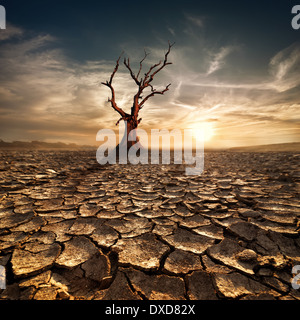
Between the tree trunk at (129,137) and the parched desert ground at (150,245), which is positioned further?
the tree trunk at (129,137)

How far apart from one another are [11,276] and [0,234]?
605 millimetres

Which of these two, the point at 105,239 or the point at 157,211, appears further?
the point at 157,211

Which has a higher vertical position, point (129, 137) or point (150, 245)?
point (129, 137)

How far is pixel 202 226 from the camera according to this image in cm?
149

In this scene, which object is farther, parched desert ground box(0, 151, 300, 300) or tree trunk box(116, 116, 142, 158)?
tree trunk box(116, 116, 142, 158)

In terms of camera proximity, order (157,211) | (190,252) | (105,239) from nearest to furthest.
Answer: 1. (190,252)
2. (105,239)
3. (157,211)

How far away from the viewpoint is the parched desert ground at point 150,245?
0.86 m

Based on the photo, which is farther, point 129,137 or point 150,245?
point 129,137

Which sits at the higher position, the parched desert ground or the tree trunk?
the tree trunk

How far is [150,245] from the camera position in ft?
4.03

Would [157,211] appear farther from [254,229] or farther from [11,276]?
[11,276]

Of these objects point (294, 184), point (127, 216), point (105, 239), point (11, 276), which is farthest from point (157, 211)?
point (294, 184)

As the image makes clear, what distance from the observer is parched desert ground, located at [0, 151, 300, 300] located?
864mm

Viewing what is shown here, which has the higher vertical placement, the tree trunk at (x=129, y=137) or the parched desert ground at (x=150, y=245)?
the tree trunk at (x=129, y=137)
